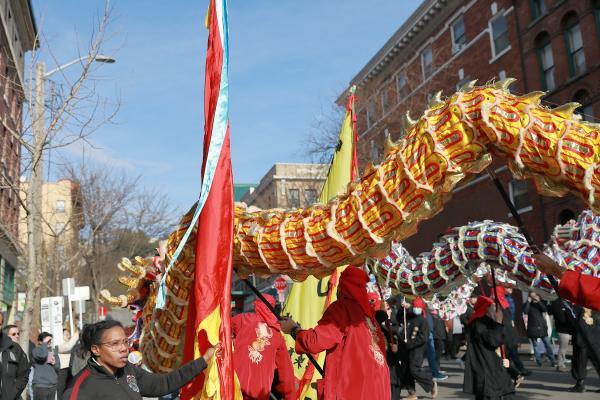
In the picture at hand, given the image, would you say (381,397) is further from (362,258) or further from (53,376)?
(53,376)

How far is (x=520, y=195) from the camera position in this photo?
2280cm

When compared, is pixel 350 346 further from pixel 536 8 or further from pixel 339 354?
pixel 536 8

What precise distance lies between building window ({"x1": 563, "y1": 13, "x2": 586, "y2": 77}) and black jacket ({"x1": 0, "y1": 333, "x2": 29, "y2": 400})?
60.9 feet

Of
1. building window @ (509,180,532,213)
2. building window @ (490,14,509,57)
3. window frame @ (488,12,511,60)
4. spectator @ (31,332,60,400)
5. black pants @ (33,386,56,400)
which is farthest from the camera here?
building window @ (490,14,509,57)

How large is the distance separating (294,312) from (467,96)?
4725 mm

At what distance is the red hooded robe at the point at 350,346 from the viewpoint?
461cm

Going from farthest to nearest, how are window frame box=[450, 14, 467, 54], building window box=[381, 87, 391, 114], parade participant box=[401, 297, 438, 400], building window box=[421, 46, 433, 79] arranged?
building window box=[381, 87, 391, 114] < building window box=[421, 46, 433, 79] < window frame box=[450, 14, 467, 54] < parade participant box=[401, 297, 438, 400]

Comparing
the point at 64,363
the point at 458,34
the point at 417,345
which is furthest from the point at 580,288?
the point at 458,34

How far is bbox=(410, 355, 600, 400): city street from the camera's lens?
941 cm

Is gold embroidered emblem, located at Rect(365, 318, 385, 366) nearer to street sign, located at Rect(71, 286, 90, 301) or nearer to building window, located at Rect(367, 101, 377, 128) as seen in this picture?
street sign, located at Rect(71, 286, 90, 301)

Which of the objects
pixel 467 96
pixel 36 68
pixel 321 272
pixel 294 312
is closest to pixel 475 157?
pixel 467 96

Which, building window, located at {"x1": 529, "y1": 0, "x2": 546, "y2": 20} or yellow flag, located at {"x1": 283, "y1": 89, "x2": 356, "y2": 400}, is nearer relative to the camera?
yellow flag, located at {"x1": 283, "y1": 89, "x2": 356, "y2": 400}

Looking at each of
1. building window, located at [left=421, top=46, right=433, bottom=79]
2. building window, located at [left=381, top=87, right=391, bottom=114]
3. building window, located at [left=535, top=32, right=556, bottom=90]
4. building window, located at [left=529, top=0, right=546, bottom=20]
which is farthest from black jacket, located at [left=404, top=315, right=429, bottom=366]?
building window, located at [left=421, top=46, right=433, bottom=79]

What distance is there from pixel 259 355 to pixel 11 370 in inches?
121
